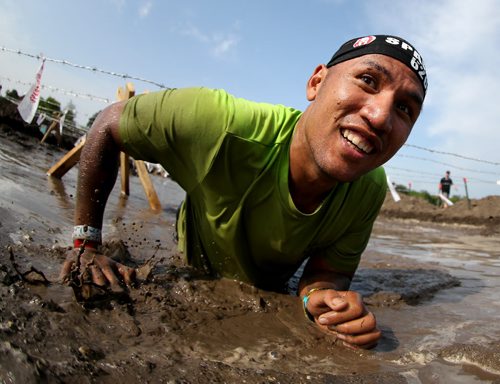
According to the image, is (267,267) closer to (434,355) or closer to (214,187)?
(214,187)

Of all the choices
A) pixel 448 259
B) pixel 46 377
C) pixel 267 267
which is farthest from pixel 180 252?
pixel 448 259

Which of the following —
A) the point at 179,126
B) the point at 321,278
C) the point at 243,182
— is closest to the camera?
the point at 179,126

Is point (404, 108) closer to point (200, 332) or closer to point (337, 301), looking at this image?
point (337, 301)

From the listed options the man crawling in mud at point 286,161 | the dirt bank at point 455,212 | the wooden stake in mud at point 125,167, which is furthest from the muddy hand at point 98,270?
the dirt bank at point 455,212

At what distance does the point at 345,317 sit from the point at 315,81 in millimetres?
1212

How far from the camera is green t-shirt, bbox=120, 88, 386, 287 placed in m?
2.07

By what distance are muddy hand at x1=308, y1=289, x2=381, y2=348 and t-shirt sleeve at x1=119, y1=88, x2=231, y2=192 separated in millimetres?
830

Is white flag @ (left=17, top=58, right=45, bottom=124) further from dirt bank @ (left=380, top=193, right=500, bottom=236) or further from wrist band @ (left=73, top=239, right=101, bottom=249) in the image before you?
dirt bank @ (left=380, top=193, right=500, bottom=236)

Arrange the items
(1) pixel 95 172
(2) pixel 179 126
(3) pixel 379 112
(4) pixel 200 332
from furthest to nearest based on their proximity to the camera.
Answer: (1) pixel 95 172, (2) pixel 179 126, (3) pixel 379 112, (4) pixel 200 332

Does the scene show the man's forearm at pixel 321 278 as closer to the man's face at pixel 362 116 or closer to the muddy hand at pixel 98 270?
the man's face at pixel 362 116

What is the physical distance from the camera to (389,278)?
3.52 meters

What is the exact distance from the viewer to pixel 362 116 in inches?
77.4

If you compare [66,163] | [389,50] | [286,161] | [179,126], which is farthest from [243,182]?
[66,163]

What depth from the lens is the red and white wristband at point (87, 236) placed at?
7.16 ft
